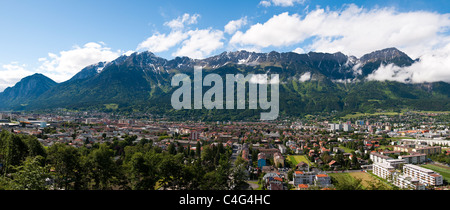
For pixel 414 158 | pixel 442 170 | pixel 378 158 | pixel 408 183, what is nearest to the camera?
pixel 408 183

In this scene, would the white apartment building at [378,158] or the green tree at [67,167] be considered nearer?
the green tree at [67,167]

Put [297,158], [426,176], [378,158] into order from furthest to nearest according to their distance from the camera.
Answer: [297,158]
[378,158]
[426,176]

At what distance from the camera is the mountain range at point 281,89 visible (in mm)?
114375

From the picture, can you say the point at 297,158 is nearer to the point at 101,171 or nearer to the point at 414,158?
the point at 414,158

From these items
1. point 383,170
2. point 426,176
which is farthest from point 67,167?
point 426,176

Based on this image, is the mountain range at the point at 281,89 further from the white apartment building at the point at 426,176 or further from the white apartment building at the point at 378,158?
the white apartment building at the point at 426,176

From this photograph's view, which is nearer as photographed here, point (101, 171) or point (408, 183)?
point (101, 171)

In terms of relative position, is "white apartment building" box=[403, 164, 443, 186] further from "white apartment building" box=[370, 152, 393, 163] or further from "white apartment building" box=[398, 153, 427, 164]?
"white apartment building" box=[398, 153, 427, 164]

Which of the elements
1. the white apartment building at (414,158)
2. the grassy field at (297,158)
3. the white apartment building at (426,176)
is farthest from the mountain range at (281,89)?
the white apartment building at (426,176)

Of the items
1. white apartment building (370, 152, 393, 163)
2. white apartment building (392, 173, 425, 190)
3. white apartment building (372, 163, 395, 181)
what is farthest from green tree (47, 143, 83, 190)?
white apartment building (370, 152, 393, 163)

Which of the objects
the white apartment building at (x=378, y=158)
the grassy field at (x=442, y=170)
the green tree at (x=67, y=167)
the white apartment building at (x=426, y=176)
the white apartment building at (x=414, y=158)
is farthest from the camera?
the white apartment building at (x=414, y=158)

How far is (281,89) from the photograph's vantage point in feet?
440

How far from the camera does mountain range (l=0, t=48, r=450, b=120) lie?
114375mm
